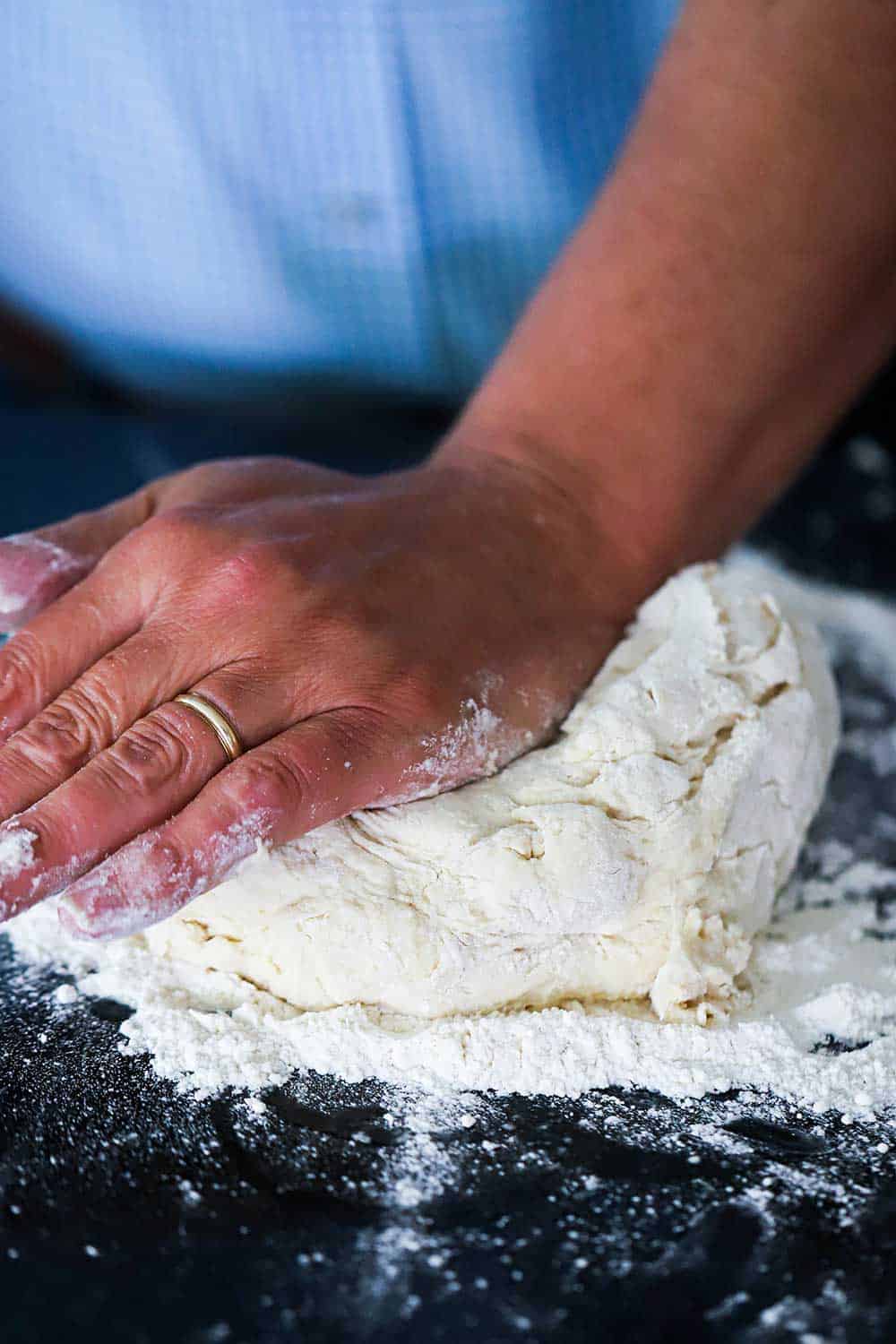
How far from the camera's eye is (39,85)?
67.6 inches

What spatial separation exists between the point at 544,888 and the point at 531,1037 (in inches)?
5.0

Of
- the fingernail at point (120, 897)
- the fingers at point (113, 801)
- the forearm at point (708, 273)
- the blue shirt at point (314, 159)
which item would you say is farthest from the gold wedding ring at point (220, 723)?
the blue shirt at point (314, 159)

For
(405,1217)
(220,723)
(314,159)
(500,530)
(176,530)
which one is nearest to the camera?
(405,1217)

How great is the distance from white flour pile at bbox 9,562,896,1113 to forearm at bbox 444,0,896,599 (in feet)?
1.64

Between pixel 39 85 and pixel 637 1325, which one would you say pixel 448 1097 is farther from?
pixel 39 85

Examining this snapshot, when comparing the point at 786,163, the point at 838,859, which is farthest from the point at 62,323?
the point at 838,859

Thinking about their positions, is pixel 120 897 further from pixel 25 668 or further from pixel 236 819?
pixel 25 668

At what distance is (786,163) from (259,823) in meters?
0.92

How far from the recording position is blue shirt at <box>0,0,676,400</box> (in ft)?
5.18

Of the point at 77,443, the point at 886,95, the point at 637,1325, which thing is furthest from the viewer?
the point at 77,443

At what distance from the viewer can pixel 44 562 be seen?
115 centimetres

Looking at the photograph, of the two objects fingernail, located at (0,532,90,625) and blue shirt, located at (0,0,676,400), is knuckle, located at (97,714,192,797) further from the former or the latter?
blue shirt, located at (0,0,676,400)

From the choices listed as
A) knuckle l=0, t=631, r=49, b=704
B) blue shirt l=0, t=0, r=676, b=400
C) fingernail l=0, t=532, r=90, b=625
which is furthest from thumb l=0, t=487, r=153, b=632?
blue shirt l=0, t=0, r=676, b=400

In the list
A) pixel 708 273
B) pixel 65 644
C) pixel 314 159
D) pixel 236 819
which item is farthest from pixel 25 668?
pixel 314 159
